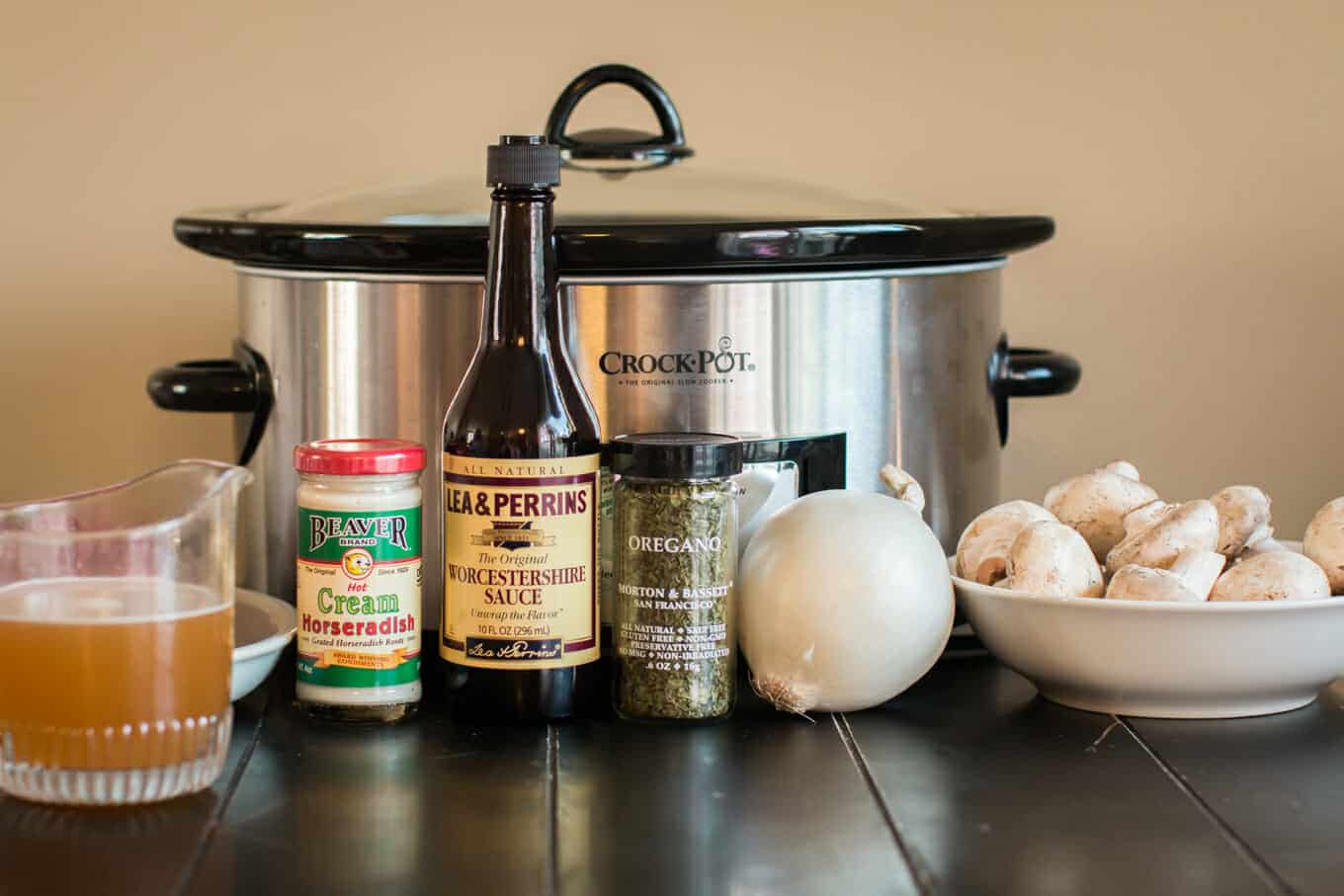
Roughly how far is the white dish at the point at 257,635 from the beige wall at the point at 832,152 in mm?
400

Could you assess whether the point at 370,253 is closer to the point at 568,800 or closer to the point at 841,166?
the point at 568,800

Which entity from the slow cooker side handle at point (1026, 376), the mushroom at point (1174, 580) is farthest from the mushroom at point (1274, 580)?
the slow cooker side handle at point (1026, 376)

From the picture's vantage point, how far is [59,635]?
0.67 metres

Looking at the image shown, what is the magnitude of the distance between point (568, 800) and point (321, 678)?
0.17 metres

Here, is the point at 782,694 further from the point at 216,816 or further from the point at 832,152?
the point at 832,152

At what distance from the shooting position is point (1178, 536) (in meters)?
0.82

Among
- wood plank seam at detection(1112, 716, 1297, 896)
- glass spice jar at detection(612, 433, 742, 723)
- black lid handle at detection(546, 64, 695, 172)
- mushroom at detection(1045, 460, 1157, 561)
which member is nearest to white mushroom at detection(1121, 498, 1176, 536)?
mushroom at detection(1045, 460, 1157, 561)

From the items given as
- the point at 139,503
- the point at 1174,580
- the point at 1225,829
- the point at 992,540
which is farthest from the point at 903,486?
the point at 139,503

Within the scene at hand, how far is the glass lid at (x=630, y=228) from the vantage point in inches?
33.8

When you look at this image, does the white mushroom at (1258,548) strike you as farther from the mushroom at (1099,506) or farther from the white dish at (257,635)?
the white dish at (257,635)

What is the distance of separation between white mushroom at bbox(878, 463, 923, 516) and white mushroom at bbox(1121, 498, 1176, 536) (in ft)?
0.38

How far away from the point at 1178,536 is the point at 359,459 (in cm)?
42

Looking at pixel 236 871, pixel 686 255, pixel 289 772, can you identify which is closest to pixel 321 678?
pixel 289 772

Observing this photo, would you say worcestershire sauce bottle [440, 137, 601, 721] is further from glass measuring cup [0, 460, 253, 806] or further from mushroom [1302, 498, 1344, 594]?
mushroom [1302, 498, 1344, 594]
